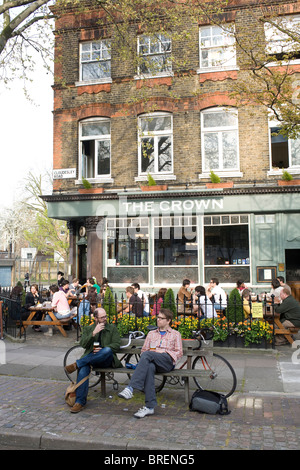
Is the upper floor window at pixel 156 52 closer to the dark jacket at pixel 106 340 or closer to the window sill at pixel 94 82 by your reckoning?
the window sill at pixel 94 82

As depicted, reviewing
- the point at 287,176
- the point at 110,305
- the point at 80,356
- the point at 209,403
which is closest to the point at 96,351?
the point at 80,356

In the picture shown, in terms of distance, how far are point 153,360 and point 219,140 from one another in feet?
35.0

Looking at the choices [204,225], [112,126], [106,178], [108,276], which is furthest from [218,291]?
[112,126]

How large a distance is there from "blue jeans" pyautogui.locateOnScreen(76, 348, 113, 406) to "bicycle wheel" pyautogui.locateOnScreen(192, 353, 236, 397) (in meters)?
1.38

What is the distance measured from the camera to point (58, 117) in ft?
52.6

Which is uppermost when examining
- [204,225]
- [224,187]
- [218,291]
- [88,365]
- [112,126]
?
[112,126]

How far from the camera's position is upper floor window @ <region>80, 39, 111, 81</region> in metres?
15.8

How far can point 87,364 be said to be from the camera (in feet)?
19.1

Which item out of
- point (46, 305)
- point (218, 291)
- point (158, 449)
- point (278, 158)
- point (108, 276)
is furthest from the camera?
point (108, 276)

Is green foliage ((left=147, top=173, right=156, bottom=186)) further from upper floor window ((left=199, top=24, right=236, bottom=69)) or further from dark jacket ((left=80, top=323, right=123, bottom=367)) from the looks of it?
dark jacket ((left=80, top=323, right=123, bottom=367))

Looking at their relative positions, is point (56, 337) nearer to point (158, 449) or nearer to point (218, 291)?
point (218, 291)

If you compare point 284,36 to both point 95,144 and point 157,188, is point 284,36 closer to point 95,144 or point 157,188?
point 157,188

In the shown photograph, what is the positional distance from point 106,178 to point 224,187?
4.50 meters

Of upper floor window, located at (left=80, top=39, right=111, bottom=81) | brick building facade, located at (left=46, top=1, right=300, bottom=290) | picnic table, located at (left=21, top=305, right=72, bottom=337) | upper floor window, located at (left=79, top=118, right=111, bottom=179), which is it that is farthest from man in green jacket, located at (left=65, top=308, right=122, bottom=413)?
upper floor window, located at (left=80, top=39, right=111, bottom=81)
